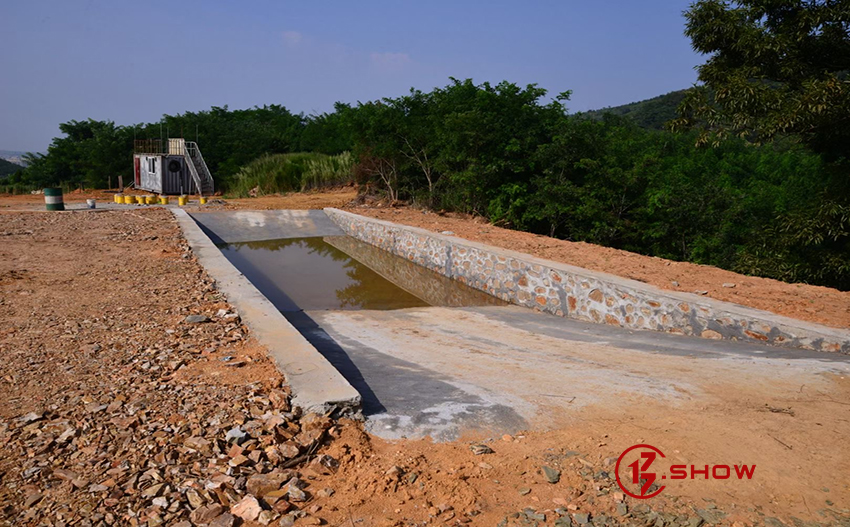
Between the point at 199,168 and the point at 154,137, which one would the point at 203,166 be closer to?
the point at 199,168

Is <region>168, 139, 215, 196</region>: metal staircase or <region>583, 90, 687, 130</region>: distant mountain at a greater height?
<region>583, 90, 687, 130</region>: distant mountain

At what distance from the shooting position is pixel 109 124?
1292 inches

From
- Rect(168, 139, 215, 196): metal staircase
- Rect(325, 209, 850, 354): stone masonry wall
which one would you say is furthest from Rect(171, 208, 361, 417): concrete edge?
Rect(168, 139, 215, 196): metal staircase

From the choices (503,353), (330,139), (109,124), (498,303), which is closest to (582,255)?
(498,303)

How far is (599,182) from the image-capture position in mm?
14977

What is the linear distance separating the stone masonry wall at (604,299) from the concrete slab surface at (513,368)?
211 millimetres

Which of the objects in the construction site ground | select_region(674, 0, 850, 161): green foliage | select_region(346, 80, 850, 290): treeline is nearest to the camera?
the construction site ground

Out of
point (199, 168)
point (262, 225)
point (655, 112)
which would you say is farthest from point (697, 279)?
point (655, 112)

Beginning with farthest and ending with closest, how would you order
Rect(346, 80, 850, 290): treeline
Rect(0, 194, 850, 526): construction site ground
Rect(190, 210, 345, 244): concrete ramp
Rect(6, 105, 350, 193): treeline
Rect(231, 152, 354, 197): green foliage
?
Rect(6, 105, 350, 193): treeline
Rect(231, 152, 354, 197): green foliage
Rect(190, 210, 345, 244): concrete ramp
Rect(346, 80, 850, 290): treeline
Rect(0, 194, 850, 526): construction site ground

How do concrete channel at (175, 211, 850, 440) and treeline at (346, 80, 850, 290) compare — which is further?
treeline at (346, 80, 850, 290)

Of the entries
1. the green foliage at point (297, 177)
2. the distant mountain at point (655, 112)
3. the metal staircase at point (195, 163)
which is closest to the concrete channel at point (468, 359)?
the green foliage at point (297, 177)

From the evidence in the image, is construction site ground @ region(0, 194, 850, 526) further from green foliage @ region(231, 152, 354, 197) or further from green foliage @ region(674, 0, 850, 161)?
green foliage @ region(231, 152, 354, 197)

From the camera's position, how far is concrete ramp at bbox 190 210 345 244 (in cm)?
1614

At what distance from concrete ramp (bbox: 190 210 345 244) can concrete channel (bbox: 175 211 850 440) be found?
19.0 feet
